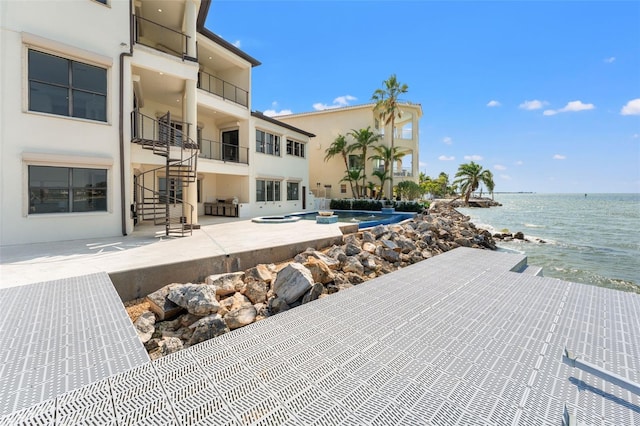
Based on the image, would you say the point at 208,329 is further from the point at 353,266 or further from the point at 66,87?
the point at 66,87

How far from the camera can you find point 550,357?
309 cm

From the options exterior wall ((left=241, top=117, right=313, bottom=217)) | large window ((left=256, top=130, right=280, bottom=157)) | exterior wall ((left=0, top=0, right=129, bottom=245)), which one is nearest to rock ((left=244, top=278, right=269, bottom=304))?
exterior wall ((left=0, top=0, right=129, bottom=245))

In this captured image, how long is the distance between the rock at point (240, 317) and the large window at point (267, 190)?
1477cm

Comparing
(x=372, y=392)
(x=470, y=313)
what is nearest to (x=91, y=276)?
(x=372, y=392)

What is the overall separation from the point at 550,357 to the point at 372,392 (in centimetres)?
210

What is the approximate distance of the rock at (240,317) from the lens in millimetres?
4406

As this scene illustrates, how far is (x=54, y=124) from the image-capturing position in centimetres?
882

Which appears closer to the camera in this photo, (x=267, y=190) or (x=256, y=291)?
(x=256, y=291)

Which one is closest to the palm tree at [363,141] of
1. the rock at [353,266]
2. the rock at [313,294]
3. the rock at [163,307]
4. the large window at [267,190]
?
the large window at [267,190]

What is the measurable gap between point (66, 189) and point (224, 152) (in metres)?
10.2

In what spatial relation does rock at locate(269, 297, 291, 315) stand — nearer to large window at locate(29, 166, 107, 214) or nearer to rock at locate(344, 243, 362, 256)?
rock at locate(344, 243, 362, 256)

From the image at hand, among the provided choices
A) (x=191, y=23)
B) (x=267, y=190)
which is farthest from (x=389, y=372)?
(x=267, y=190)

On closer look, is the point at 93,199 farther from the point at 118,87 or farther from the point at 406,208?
the point at 406,208

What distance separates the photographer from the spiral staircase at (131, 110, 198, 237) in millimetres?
10336
